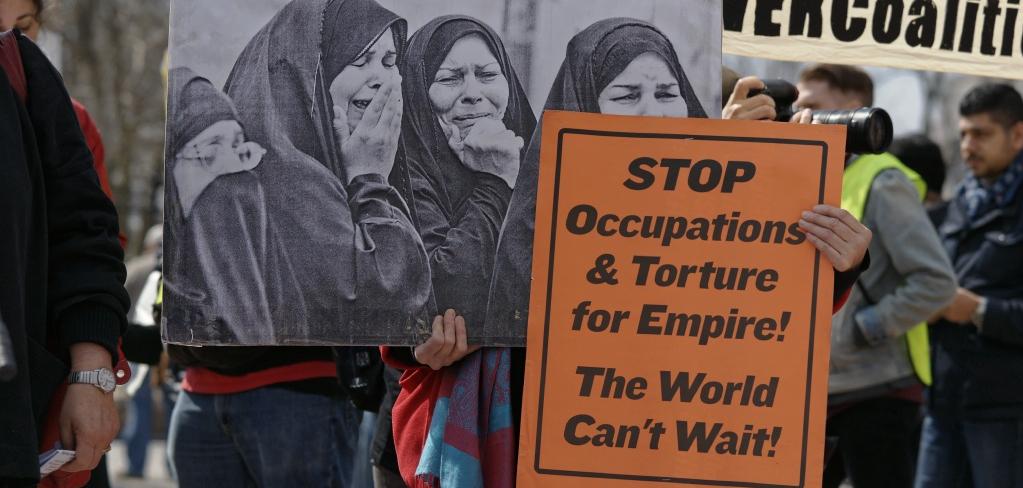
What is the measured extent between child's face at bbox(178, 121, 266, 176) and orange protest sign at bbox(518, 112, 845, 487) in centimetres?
61

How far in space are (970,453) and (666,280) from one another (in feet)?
9.79

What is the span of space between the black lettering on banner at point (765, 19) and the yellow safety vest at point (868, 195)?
1551 millimetres

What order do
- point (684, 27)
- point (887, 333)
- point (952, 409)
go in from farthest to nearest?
point (952, 409), point (887, 333), point (684, 27)

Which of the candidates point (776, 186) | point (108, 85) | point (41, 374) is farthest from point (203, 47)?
point (108, 85)

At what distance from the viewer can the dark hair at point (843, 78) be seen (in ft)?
17.9

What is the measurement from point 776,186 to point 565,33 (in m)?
0.55

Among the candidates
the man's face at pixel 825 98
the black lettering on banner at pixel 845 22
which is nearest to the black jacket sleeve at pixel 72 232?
the black lettering on banner at pixel 845 22

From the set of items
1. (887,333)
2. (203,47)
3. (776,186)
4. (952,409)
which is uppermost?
(203,47)

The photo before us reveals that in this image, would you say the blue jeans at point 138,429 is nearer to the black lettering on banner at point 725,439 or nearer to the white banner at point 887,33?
the white banner at point 887,33

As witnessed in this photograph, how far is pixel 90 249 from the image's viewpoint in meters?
2.96

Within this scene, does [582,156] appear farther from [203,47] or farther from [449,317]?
[203,47]

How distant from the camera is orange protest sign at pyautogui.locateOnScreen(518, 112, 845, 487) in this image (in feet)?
9.65

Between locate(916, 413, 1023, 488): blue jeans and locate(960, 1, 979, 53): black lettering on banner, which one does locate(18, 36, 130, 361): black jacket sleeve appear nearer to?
locate(960, 1, 979, 53): black lettering on banner

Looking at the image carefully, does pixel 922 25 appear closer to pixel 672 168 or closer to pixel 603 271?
pixel 672 168
